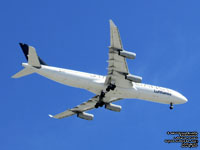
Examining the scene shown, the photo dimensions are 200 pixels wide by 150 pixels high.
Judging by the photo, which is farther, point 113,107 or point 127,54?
point 113,107

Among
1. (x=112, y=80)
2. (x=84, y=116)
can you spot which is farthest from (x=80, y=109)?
(x=112, y=80)

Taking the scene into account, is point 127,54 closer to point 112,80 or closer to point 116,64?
point 116,64

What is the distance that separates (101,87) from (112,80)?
170 cm

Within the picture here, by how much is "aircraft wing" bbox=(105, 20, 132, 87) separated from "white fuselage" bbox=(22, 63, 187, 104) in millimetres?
1125

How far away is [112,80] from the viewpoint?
53.9 meters

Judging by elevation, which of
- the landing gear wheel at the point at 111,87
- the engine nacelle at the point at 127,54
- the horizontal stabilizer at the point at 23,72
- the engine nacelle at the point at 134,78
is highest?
the engine nacelle at the point at 127,54

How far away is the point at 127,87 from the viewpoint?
55281mm

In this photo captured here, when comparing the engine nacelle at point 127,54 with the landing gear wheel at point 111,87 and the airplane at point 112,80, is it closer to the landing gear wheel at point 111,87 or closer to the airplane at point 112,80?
the airplane at point 112,80

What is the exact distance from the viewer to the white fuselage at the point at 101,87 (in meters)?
51.8

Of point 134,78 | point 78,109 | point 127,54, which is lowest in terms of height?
point 78,109

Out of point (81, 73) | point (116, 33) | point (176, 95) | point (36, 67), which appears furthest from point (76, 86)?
point (176, 95)

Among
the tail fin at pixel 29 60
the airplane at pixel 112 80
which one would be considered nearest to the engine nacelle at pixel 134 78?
the airplane at pixel 112 80

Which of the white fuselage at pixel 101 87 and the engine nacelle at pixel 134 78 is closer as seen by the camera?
the white fuselage at pixel 101 87

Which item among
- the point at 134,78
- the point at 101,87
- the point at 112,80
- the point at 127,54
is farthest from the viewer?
the point at 101,87
